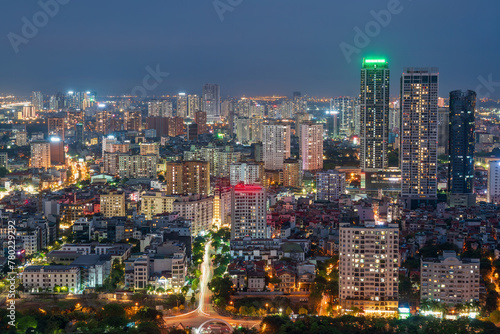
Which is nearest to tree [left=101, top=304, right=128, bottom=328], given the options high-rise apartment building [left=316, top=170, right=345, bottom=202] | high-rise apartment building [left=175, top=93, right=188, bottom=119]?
high-rise apartment building [left=316, top=170, right=345, bottom=202]

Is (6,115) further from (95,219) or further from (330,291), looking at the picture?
(330,291)

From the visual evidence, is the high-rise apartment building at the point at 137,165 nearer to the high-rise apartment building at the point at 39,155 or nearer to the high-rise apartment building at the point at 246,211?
the high-rise apartment building at the point at 39,155

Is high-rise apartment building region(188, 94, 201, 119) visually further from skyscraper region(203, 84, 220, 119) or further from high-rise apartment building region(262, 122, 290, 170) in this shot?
high-rise apartment building region(262, 122, 290, 170)

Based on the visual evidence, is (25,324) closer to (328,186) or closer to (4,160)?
(328,186)

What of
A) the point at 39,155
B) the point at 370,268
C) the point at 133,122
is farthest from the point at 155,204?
the point at 133,122

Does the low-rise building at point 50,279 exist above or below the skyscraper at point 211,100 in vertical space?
below

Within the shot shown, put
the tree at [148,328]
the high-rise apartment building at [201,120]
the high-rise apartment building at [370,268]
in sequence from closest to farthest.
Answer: the tree at [148,328], the high-rise apartment building at [370,268], the high-rise apartment building at [201,120]

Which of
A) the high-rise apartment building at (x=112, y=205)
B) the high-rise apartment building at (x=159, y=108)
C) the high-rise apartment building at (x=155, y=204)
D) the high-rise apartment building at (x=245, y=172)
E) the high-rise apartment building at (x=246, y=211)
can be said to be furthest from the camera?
the high-rise apartment building at (x=159, y=108)

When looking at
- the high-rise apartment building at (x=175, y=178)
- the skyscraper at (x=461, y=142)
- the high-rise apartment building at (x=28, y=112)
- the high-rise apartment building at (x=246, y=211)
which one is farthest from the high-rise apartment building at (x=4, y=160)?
the high-rise apartment building at (x=28, y=112)
